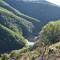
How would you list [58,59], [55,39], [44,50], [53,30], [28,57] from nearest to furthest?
[58,59], [44,50], [28,57], [55,39], [53,30]

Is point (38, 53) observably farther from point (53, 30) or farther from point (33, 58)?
point (53, 30)

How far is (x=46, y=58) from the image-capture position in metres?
41.0

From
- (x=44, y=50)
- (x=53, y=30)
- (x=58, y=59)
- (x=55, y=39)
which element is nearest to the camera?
(x=58, y=59)

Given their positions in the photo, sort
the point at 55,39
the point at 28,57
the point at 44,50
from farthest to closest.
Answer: the point at 55,39, the point at 28,57, the point at 44,50

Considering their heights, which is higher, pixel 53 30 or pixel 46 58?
pixel 46 58

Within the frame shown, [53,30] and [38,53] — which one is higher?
[38,53]

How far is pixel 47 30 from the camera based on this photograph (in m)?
119

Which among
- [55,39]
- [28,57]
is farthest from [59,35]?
[28,57]

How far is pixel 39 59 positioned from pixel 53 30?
243ft

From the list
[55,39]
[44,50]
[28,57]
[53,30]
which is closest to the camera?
[44,50]

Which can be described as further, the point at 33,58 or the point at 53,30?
the point at 53,30

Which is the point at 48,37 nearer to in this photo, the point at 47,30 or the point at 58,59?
the point at 47,30

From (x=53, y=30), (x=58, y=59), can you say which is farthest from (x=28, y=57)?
(x=53, y=30)

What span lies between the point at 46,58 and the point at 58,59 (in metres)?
2.39
